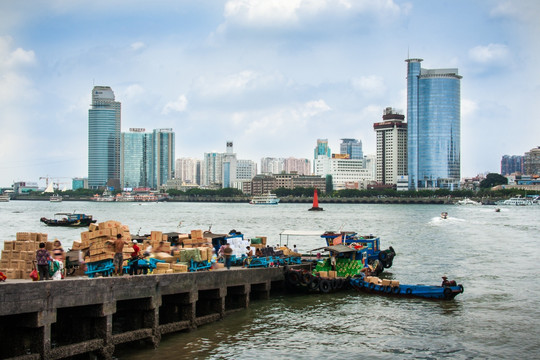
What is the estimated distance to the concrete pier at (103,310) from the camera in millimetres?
19031

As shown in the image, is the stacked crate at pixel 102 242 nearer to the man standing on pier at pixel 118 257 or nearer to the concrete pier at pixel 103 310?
the man standing on pier at pixel 118 257

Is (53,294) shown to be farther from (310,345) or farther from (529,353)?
(529,353)

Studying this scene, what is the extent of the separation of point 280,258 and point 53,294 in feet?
63.2

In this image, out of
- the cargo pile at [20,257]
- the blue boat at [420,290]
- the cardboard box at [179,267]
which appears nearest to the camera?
the cargo pile at [20,257]

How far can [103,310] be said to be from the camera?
21.1m

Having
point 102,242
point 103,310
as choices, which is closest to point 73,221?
point 102,242

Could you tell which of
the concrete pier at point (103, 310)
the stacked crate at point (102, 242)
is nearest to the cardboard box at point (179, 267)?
the concrete pier at point (103, 310)

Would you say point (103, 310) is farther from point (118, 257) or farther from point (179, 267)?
point (179, 267)

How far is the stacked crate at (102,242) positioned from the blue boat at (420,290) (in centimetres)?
1471

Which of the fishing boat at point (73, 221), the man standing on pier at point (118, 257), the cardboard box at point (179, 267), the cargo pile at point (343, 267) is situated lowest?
the fishing boat at point (73, 221)

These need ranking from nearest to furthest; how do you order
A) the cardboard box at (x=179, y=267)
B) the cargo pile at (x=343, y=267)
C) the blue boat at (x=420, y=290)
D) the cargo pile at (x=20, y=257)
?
1. the cargo pile at (x=20, y=257)
2. the cardboard box at (x=179, y=267)
3. the blue boat at (x=420, y=290)
4. the cargo pile at (x=343, y=267)

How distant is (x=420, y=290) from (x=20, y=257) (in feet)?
69.6

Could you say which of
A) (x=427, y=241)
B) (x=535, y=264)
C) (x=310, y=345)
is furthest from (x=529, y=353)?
(x=427, y=241)

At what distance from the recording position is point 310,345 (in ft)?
82.4
